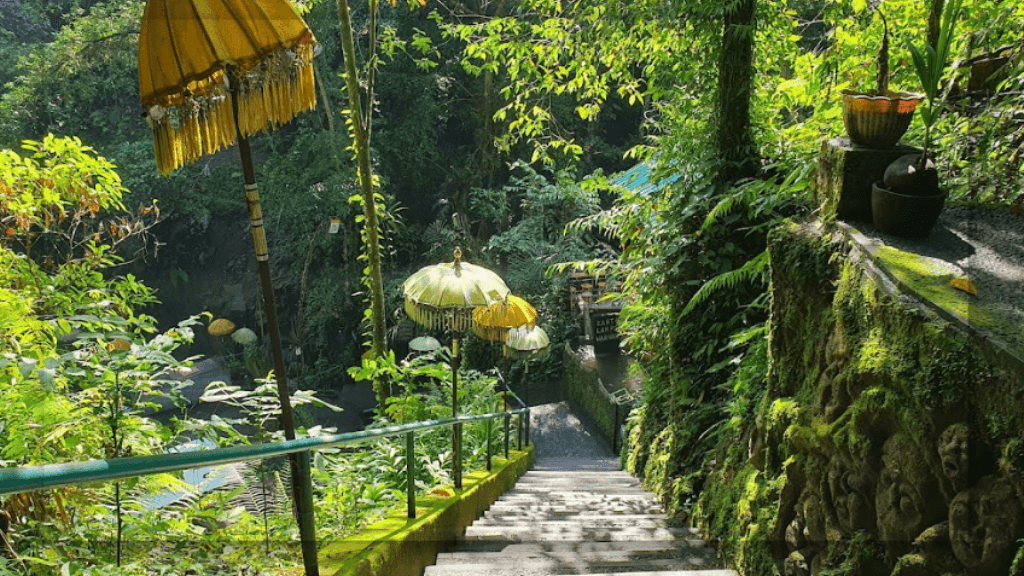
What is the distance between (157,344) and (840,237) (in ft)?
9.75

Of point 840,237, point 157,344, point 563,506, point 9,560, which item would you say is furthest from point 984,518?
point 563,506

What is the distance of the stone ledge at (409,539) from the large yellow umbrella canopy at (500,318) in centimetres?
200

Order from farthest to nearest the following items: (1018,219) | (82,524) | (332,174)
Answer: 1. (332,174)
2. (1018,219)
3. (82,524)

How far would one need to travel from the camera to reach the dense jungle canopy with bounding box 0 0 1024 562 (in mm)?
3197

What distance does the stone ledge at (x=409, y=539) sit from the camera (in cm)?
251

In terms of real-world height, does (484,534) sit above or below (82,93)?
below

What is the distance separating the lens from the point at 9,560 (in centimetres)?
196

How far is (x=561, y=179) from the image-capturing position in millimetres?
9703

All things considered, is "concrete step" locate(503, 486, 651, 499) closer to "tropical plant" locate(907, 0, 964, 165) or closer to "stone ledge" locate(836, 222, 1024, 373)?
"stone ledge" locate(836, 222, 1024, 373)

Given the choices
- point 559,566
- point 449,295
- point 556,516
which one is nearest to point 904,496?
point 559,566

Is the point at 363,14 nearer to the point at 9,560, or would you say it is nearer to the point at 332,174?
the point at 332,174

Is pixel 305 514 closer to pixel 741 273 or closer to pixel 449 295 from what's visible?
pixel 449 295

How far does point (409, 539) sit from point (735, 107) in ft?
13.9

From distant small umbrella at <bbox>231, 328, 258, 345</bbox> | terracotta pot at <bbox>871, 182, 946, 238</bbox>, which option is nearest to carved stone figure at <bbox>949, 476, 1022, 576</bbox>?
terracotta pot at <bbox>871, 182, 946, 238</bbox>
